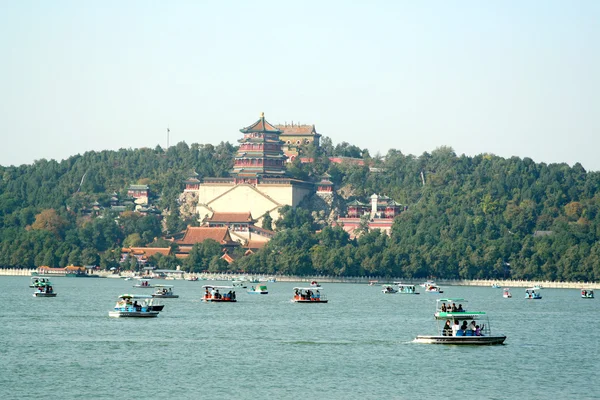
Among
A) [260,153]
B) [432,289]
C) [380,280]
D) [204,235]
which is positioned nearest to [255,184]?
[260,153]

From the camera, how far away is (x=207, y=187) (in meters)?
180

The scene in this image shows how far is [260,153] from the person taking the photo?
18500 centimetres

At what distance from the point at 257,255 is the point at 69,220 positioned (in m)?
38.1

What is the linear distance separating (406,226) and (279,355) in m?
104

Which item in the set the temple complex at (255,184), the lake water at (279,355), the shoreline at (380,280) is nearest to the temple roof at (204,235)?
the temple complex at (255,184)

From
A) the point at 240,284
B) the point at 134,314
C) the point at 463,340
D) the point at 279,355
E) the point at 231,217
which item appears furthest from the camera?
the point at 231,217

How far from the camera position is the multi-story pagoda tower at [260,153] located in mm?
183375

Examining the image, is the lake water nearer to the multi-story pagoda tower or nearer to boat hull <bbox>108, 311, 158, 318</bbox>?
boat hull <bbox>108, 311, 158, 318</bbox>

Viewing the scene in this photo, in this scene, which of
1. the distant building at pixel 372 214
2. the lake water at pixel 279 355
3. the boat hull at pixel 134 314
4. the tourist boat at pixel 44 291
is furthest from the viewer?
the distant building at pixel 372 214

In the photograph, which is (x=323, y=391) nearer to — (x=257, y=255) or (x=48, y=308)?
(x=48, y=308)

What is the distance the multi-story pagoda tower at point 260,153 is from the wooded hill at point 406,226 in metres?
3.87

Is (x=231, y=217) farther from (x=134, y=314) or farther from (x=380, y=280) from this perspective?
(x=134, y=314)

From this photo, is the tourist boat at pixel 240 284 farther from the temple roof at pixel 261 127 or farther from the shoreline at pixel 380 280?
the temple roof at pixel 261 127

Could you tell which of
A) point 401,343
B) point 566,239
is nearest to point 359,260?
point 566,239
